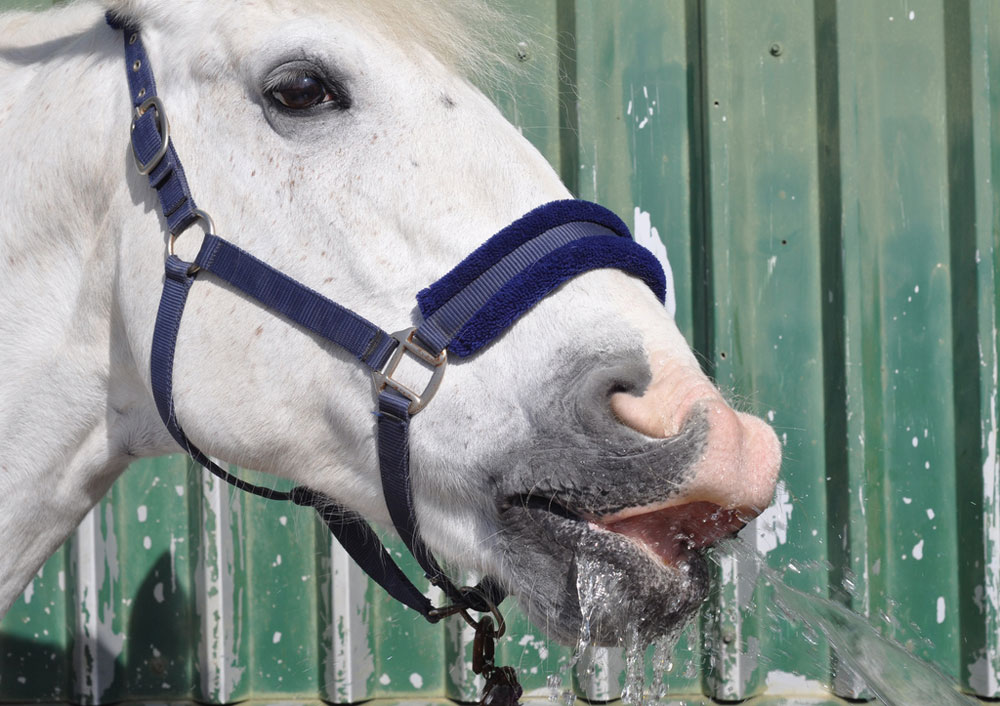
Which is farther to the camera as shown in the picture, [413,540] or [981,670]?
[981,670]

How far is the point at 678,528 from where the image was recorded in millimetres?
1076

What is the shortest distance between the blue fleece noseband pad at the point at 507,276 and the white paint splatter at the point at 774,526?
4.71ft

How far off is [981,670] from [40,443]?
7.98ft

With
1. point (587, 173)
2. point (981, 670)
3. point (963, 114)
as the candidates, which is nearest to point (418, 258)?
point (587, 173)

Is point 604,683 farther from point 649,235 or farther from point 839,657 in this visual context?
point 649,235

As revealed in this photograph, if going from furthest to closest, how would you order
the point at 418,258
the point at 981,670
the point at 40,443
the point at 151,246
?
the point at 981,670 → the point at 40,443 → the point at 151,246 → the point at 418,258

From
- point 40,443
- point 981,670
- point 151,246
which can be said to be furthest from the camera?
point 981,670

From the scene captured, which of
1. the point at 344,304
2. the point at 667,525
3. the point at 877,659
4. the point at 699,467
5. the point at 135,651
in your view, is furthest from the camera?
the point at 135,651

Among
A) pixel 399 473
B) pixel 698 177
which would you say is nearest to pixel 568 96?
pixel 698 177

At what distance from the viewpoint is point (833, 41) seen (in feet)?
7.74

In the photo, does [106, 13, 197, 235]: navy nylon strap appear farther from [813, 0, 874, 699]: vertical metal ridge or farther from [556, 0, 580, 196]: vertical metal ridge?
[813, 0, 874, 699]: vertical metal ridge

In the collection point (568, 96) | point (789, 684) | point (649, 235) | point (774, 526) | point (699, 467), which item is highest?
point (568, 96)

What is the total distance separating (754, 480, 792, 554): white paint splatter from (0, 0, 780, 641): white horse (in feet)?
4.45

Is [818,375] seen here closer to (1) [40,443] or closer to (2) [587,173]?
(2) [587,173]
